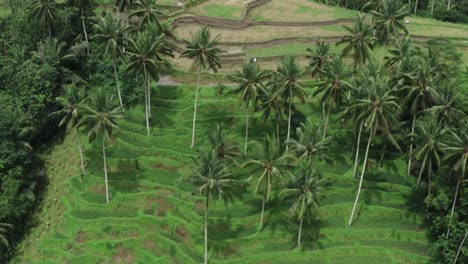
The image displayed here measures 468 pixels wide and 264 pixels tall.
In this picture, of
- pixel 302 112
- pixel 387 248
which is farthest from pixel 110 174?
pixel 387 248

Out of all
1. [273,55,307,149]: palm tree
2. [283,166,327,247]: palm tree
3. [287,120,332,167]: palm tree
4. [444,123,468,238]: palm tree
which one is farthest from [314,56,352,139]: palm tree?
[444,123,468,238]: palm tree

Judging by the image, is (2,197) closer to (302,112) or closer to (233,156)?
(233,156)

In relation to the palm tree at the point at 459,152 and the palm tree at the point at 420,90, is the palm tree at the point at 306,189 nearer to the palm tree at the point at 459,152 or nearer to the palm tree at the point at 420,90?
the palm tree at the point at 459,152

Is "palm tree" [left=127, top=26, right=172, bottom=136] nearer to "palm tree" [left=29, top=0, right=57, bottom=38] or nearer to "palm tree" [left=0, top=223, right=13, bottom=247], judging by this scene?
"palm tree" [left=29, top=0, right=57, bottom=38]

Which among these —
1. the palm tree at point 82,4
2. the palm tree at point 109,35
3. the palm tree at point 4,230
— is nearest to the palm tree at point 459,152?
the palm tree at point 109,35

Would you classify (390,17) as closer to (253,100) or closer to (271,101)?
(271,101)

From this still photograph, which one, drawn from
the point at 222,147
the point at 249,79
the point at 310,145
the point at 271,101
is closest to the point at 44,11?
the point at 249,79

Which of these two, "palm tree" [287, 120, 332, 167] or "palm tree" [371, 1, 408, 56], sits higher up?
"palm tree" [371, 1, 408, 56]
